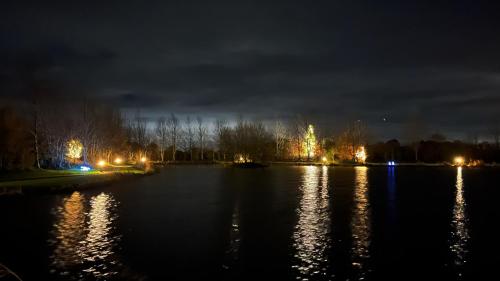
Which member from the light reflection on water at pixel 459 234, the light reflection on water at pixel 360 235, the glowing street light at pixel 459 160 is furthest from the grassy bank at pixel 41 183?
the glowing street light at pixel 459 160

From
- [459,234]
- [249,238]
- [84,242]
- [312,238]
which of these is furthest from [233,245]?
[459,234]

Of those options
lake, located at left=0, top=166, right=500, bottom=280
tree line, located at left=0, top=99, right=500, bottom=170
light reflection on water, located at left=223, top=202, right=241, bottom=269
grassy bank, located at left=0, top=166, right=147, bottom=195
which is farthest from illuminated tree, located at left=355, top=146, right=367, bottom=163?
light reflection on water, located at left=223, top=202, right=241, bottom=269

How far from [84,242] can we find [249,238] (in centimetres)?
750

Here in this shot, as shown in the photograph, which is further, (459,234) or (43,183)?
(43,183)

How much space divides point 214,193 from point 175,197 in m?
4.74

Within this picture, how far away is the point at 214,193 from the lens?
4288 cm

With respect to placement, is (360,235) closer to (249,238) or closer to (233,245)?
(249,238)

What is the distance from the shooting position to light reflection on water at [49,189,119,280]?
632 inches

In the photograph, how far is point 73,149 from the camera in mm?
73438

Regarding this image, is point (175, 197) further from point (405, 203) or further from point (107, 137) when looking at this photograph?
point (107, 137)

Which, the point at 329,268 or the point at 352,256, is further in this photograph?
the point at 352,256

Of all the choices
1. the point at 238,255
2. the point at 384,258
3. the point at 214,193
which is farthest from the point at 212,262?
the point at 214,193

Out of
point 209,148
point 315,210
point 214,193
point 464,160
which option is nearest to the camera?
point 315,210

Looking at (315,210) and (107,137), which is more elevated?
(107,137)
